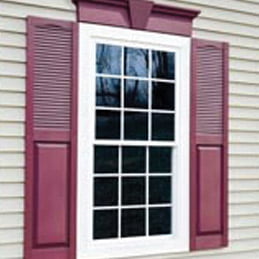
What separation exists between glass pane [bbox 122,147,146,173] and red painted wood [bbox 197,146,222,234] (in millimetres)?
528

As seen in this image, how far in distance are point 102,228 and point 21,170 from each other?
838 mm

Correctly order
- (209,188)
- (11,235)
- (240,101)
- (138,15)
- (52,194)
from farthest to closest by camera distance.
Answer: (240,101), (209,188), (138,15), (52,194), (11,235)

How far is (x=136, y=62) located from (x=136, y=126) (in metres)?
0.52

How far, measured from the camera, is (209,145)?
5.14 metres

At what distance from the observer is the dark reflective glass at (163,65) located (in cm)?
490

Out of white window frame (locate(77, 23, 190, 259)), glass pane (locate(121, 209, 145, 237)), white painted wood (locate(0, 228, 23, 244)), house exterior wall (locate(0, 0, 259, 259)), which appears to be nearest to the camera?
white painted wood (locate(0, 228, 23, 244))

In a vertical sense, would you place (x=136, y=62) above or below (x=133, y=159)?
above

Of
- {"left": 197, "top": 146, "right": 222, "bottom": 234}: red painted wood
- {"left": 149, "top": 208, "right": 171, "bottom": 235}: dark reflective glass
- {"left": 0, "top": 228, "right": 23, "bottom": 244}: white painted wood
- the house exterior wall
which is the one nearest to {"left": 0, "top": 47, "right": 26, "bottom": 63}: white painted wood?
the house exterior wall

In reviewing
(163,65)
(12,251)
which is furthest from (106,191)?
(163,65)

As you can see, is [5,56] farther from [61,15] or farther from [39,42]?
[61,15]

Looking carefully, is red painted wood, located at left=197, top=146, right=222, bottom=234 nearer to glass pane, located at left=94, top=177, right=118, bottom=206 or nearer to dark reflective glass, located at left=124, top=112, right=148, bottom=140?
dark reflective glass, located at left=124, top=112, right=148, bottom=140

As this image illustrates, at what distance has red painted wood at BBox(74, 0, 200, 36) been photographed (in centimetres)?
456

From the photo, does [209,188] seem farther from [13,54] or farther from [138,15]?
[13,54]

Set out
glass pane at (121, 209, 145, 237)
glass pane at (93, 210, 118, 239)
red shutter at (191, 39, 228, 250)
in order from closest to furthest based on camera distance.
Answer: glass pane at (93, 210, 118, 239), glass pane at (121, 209, 145, 237), red shutter at (191, 39, 228, 250)
